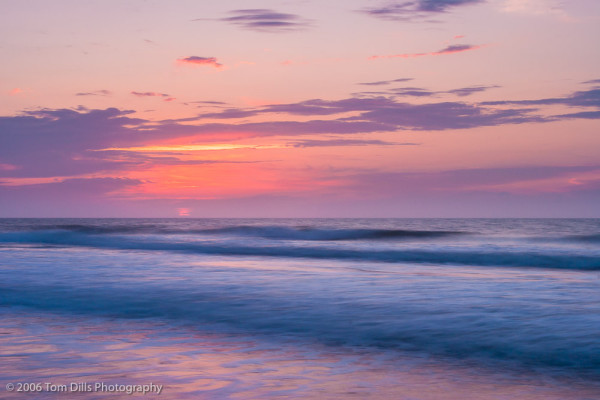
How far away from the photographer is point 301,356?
483 cm

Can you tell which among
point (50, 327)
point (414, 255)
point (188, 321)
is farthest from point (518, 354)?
point (414, 255)

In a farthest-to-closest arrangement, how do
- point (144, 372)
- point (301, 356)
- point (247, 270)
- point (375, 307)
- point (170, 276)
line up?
1. point (247, 270)
2. point (170, 276)
3. point (375, 307)
4. point (301, 356)
5. point (144, 372)

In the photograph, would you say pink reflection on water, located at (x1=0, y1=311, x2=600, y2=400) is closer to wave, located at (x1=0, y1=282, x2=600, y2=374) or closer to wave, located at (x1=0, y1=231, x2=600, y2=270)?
wave, located at (x1=0, y1=282, x2=600, y2=374)

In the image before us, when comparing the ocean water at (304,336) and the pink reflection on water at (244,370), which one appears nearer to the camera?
the pink reflection on water at (244,370)

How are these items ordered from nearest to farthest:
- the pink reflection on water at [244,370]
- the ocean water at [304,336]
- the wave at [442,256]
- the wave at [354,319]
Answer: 1. the pink reflection on water at [244,370]
2. the ocean water at [304,336]
3. the wave at [354,319]
4. the wave at [442,256]

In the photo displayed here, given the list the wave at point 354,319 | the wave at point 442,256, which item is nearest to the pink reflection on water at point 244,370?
the wave at point 354,319

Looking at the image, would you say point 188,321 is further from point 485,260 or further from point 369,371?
point 485,260

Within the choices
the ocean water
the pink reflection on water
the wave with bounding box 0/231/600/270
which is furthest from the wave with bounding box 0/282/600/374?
the wave with bounding box 0/231/600/270

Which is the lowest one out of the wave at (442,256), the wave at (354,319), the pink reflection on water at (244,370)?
the wave at (442,256)

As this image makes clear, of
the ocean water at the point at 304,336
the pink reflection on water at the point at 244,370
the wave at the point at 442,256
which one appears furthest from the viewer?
the wave at the point at 442,256

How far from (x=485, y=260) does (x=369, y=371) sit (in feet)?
47.5

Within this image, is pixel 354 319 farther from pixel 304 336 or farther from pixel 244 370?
pixel 244 370

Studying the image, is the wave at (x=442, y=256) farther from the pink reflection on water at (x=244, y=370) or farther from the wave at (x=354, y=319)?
the pink reflection on water at (x=244, y=370)

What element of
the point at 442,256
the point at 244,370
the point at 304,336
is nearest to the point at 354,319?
the point at 304,336
